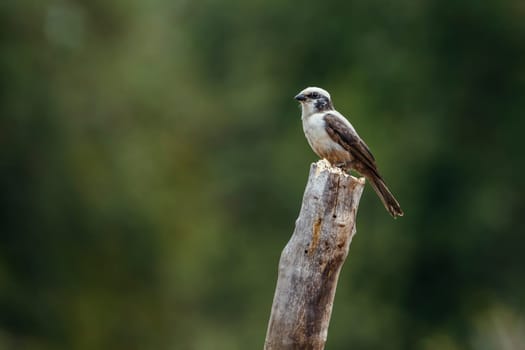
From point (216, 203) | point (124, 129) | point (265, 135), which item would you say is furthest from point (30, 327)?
point (265, 135)

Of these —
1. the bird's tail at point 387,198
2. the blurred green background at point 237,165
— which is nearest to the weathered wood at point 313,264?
the bird's tail at point 387,198

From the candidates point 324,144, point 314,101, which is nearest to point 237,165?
point 314,101

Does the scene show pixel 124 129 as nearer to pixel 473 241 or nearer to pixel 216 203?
pixel 216 203

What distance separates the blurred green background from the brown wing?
11005 millimetres

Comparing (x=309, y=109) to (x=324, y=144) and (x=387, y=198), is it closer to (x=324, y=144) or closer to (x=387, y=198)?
(x=324, y=144)

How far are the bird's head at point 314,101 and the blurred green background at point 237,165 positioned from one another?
1041 cm

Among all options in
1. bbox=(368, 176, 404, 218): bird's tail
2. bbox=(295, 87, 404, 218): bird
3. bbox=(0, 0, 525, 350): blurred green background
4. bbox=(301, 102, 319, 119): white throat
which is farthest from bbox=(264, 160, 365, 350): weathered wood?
bbox=(0, 0, 525, 350): blurred green background

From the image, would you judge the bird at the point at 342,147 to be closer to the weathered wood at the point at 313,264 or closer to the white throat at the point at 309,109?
the white throat at the point at 309,109

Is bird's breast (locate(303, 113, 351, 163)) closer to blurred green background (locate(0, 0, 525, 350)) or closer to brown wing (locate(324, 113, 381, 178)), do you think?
brown wing (locate(324, 113, 381, 178))

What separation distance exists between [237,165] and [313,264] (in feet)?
59.2

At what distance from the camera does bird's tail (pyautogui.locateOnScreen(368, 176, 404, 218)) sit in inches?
393

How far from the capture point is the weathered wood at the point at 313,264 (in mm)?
7887

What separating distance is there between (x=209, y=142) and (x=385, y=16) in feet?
16.4

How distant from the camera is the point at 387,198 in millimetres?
10102
